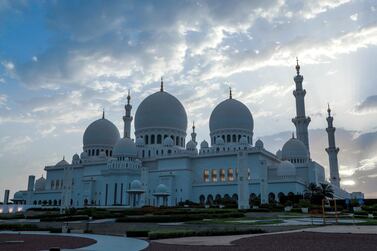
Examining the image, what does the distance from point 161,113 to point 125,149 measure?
10.8 meters

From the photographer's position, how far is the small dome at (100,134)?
265 ft

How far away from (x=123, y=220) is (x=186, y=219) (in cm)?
492

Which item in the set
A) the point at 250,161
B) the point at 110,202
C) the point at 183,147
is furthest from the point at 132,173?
the point at 250,161

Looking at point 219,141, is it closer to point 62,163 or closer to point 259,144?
point 259,144

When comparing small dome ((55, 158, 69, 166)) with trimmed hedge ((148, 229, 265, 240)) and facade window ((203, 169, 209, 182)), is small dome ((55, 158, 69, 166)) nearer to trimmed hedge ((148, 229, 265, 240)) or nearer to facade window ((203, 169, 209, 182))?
facade window ((203, 169, 209, 182))

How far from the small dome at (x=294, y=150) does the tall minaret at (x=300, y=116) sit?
17.2 feet

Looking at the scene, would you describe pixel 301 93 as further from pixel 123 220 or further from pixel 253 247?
pixel 253 247

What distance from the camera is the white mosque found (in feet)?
200

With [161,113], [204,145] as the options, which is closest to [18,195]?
[161,113]

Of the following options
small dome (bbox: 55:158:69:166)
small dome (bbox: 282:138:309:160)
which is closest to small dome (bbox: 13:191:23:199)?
small dome (bbox: 55:158:69:166)

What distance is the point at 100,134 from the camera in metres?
80.6

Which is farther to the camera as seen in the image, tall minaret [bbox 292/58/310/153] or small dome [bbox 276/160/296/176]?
tall minaret [bbox 292/58/310/153]

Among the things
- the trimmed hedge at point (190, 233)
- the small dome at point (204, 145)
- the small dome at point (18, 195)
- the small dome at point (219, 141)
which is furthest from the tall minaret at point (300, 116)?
the small dome at point (18, 195)

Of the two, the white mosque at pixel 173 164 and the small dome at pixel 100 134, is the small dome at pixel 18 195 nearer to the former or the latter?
the white mosque at pixel 173 164
